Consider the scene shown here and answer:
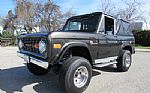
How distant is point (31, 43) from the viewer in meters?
5.39

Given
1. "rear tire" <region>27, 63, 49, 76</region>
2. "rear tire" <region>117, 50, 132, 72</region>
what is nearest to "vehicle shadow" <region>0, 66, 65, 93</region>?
"rear tire" <region>27, 63, 49, 76</region>

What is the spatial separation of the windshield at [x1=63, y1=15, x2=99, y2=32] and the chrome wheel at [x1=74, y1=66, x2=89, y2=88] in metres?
1.35

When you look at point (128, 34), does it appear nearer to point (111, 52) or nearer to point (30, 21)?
point (111, 52)

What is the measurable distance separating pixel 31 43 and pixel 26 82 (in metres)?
1.42

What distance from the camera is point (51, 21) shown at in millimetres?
33438

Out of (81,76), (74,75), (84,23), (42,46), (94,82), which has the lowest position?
(94,82)

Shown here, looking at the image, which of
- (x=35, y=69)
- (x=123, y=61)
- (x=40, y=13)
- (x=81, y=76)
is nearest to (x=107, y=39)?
(x=123, y=61)

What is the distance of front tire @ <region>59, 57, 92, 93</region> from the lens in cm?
470

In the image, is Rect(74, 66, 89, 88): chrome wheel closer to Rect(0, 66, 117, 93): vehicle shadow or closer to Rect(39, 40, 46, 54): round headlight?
Rect(0, 66, 117, 93): vehicle shadow

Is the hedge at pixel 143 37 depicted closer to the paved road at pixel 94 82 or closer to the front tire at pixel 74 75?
the paved road at pixel 94 82

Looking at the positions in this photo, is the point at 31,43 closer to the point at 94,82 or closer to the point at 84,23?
the point at 84,23

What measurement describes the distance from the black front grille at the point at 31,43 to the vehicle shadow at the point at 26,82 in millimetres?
1037

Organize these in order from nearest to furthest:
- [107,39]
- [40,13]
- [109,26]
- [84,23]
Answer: [107,39], [84,23], [109,26], [40,13]

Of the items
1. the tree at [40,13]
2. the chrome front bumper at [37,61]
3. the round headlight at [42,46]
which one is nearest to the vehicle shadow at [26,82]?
the chrome front bumper at [37,61]
